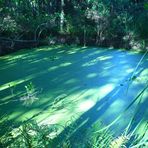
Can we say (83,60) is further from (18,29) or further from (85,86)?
(18,29)

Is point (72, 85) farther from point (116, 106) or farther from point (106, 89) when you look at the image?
point (116, 106)

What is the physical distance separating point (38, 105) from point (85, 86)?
823 mm

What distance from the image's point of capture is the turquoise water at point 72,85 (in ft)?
10.3

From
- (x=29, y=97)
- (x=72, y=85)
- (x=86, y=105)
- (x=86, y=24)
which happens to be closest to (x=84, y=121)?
(x=86, y=105)

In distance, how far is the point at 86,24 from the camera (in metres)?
7.30

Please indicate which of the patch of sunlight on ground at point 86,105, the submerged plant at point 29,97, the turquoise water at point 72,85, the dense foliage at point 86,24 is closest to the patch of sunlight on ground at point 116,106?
the turquoise water at point 72,85

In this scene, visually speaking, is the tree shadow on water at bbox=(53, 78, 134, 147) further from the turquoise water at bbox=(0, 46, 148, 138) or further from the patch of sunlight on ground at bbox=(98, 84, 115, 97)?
the patch of sunlight on ground at bbox=(98, 84, 115, 97)

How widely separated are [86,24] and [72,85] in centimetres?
352

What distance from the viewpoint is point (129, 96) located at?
359 cm

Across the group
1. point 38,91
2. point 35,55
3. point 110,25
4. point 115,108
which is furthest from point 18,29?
point 115,108

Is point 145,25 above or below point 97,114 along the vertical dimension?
above

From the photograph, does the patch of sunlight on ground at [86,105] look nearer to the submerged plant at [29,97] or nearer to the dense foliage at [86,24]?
the submerged plant at [29,97]

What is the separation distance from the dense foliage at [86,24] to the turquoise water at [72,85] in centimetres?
54

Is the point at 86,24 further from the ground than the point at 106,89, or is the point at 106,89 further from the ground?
the point at 86,24
